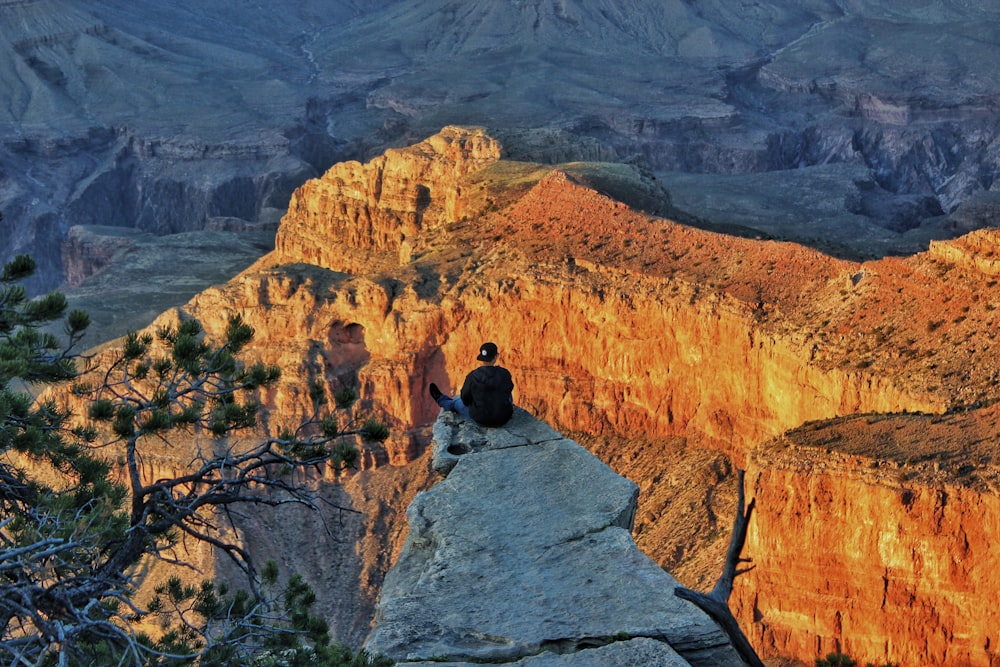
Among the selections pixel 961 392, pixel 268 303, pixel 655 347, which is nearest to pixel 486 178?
pixel 268 303

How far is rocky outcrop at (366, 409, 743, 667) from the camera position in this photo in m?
18.8

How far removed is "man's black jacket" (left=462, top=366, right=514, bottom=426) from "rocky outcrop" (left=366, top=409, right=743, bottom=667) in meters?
1.16

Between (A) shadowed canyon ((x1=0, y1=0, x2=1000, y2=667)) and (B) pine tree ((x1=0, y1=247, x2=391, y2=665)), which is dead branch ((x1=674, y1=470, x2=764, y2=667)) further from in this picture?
(A) shadowed canyon ((x1=0, y1=0, x2=1000, y2=667))

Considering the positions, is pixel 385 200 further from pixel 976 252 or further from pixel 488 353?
pixel 488 353

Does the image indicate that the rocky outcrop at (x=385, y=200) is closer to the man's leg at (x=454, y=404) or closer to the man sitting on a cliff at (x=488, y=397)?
the man's leg at (x=454, y=404)

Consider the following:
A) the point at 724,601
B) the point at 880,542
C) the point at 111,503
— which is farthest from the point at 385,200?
the point at 724,601

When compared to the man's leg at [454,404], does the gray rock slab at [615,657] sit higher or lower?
lower

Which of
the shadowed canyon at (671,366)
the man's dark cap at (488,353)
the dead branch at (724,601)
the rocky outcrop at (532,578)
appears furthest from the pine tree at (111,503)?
the shadowed canyon at (671,366)

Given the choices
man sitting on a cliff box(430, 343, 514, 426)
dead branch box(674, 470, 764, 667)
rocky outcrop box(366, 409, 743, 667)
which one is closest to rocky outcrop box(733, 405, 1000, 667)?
man sitting on a cliff box(430, 343, 514, 426)

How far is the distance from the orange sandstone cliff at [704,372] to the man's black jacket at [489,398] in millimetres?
17296

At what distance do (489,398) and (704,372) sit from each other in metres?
30.3

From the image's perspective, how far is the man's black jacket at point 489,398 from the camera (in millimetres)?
25256

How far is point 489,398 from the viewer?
2531 centimetres

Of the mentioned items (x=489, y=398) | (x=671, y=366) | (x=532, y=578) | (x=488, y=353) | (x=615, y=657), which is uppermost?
(x=488, y=353)
